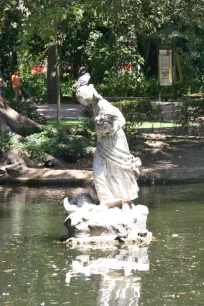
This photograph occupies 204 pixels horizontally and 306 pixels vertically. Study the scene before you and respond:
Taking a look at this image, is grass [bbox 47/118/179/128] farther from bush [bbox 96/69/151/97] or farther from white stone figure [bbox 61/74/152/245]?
white stone figure [bbox 61/74/152/245]

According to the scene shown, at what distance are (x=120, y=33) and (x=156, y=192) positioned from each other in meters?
25.0

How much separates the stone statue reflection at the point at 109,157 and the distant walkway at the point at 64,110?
1844 centimetres

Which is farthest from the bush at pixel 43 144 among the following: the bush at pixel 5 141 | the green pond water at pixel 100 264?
the green pond water at pixel 100 264

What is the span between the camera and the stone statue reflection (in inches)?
507

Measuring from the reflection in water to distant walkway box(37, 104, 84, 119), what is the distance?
19840mm

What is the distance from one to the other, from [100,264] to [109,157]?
2.13 meters

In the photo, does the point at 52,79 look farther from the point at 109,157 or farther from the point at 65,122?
the point at 109,157

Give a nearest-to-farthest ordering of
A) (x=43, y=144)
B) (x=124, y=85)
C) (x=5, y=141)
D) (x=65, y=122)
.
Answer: (x=5, y=141) < (x=43, y=144) < (x=65, y=122) < (x=124, y=85)

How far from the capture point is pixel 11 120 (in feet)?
81.6

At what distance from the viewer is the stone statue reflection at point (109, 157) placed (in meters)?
12.9

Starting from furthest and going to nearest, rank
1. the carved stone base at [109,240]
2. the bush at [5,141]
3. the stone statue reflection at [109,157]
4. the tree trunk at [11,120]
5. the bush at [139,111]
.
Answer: the bush at [139,111] → the tree trunk at [11,120] → the bush at [5,141] → the stone statue reflection at [109,157] → the carved stone base at [109,240]

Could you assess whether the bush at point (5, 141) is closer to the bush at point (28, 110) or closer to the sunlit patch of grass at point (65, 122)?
the bush at point (28, 110)

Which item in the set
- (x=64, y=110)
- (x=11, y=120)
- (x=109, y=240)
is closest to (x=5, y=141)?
(x=11, y=120)

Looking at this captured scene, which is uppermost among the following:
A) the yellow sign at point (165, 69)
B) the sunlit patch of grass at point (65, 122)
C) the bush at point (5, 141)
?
the yellow sign at point (165, 69)
